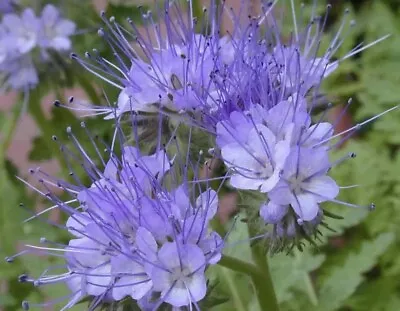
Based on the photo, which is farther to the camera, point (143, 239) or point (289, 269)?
point (289, 269)

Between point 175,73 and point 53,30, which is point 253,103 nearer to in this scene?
point 175,73

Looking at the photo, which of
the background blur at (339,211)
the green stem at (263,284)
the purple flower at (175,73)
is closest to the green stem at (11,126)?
the background blur at (339,211)

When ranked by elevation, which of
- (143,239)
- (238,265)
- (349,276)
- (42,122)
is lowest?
(349,276)

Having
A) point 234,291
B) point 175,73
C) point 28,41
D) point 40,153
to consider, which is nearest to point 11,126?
point 40,153

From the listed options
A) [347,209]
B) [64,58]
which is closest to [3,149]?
[64,58]

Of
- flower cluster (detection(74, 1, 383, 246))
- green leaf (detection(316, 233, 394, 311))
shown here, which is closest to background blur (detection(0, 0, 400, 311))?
green leaf (detection(316, 233, 394, 311))

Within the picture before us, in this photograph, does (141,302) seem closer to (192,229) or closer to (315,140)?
(192,229)

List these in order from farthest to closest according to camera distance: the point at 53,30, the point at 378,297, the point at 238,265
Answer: the point at 53,30
the point at 378,297
the point at 238,265
